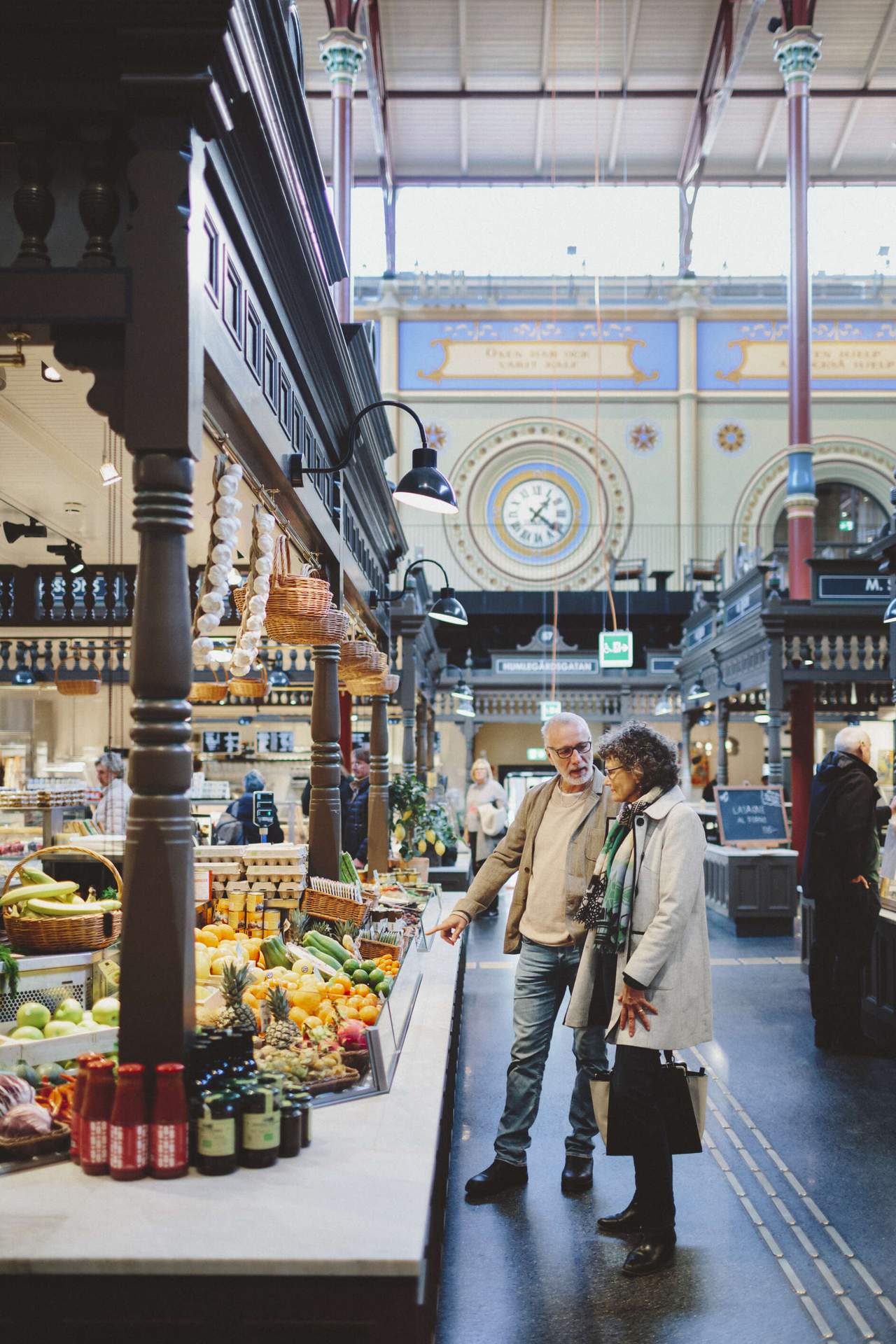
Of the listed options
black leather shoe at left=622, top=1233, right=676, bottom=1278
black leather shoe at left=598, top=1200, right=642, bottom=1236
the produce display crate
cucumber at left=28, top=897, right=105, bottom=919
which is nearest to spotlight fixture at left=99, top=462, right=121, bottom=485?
cucumber at left=28, top=897, right=105, bottom=919

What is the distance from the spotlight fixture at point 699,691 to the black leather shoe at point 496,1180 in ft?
40.5

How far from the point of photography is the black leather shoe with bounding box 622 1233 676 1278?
3.52 metres

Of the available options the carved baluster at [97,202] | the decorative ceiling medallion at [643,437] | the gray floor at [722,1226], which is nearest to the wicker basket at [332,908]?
the gray floor at [722,1226]

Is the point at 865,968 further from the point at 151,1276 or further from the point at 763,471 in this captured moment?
the point at 763,471

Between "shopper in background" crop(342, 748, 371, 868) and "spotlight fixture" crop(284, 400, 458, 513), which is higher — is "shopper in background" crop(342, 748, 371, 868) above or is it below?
below

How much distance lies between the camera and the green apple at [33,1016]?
338cm

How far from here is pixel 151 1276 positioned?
219cm

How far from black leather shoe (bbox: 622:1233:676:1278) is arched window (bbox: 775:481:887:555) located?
19.8 meters

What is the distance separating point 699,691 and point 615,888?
1342 centimetres

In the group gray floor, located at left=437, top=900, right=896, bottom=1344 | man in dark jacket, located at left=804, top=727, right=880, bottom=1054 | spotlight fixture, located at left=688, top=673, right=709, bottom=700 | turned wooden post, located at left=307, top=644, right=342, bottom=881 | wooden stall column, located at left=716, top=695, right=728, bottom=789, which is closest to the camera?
gray floor, located at left=437, top=900, right=896, bottom=1344

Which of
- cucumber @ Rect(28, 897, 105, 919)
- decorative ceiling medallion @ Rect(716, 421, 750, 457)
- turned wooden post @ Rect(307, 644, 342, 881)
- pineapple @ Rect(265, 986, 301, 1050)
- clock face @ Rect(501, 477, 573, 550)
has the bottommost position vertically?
pineapple @ Rect(265, 986, 301, 1050)

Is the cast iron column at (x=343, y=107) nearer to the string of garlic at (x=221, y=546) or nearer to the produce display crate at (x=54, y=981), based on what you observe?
the string of garlic at (x=221, y=546)

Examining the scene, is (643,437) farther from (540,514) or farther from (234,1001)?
(234,1001)

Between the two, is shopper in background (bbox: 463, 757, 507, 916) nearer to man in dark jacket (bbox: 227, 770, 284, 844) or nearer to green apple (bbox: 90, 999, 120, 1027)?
man in dark jacket (bbox: 227, 770, 284, 844)
